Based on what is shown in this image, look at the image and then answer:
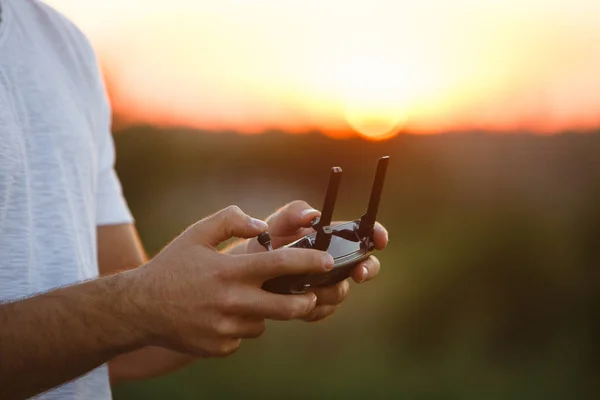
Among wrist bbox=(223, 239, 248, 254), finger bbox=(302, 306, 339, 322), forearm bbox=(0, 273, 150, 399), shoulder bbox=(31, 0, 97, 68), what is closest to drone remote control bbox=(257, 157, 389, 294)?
finger bbox=(302, 306, 339, 322)

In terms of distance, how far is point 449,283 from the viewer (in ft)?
19.0

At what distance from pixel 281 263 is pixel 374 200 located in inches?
11.2

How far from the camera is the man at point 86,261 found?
4.04 ft

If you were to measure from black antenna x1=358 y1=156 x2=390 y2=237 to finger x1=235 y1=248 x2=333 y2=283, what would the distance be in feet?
0.73

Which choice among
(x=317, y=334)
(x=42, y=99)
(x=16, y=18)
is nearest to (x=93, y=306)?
(x=42, y=99)

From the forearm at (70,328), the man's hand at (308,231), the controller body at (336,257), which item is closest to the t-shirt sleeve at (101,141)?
the man's hand at (308,231)

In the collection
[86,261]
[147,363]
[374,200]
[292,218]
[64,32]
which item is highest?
[64,32]

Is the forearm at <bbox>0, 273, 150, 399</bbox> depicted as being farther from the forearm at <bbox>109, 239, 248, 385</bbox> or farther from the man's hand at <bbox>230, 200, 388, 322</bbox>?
the forearm at <bbox>109, 239, 248, 385</bbox>

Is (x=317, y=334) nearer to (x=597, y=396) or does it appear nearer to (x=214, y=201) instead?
(x=214, y=201)

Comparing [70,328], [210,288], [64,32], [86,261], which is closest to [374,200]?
[210,288]

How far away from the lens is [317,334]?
5527mm

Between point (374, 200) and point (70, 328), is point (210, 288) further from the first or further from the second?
point (374, 200)

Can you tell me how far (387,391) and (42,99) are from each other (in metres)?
4.27

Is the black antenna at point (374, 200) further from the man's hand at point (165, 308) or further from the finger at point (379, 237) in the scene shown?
the man's hand at point (165, 308)
